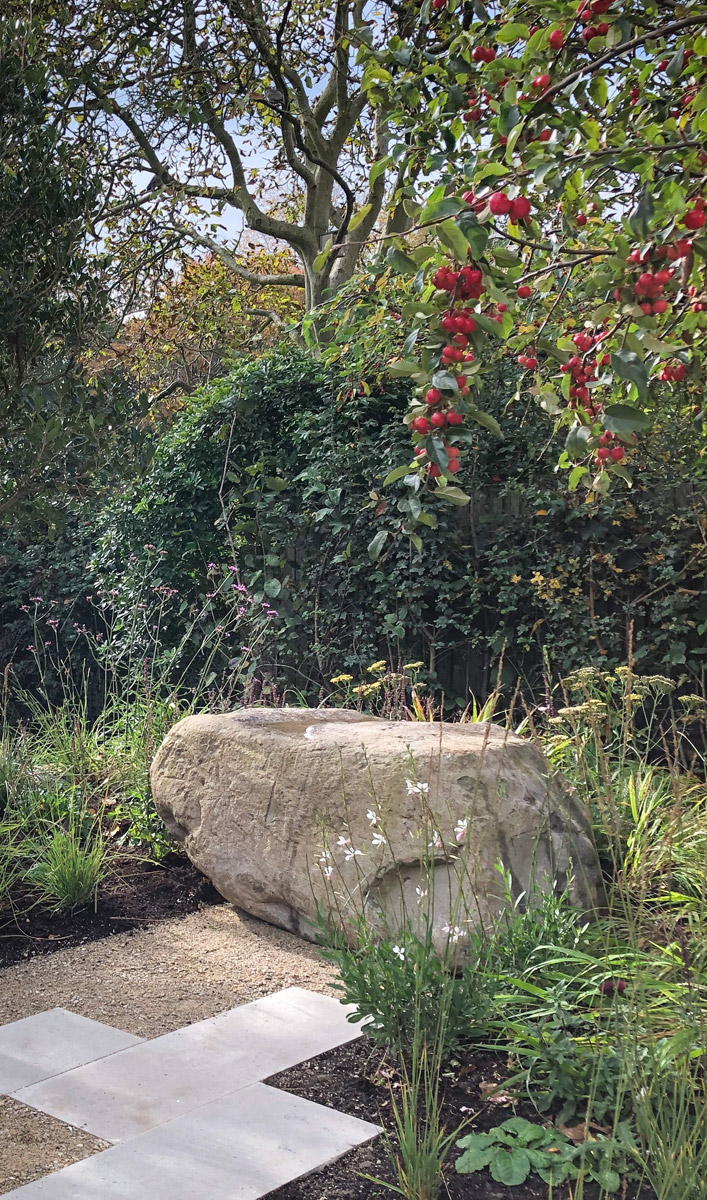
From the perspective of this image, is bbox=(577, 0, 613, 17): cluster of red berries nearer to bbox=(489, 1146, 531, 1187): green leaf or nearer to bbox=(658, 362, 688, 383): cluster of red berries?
bbox=(658, 362, 688, 383): cluster of red berries

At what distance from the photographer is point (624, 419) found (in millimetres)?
1586

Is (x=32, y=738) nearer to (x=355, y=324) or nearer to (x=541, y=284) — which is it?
(x=355, y=324)

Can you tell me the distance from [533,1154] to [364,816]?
1422 millimetres

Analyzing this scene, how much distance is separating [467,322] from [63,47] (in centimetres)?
690

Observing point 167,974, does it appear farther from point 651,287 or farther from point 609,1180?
point 651,287

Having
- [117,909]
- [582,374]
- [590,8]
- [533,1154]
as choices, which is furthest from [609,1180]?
[117,909]

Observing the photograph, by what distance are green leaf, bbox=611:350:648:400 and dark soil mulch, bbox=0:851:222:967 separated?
318 centimetres

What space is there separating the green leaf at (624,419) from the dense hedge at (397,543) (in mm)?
3082

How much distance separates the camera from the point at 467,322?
181 centimetres

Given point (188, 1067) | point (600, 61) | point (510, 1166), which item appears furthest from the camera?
point (188, 1067)

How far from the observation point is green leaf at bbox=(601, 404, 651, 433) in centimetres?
157

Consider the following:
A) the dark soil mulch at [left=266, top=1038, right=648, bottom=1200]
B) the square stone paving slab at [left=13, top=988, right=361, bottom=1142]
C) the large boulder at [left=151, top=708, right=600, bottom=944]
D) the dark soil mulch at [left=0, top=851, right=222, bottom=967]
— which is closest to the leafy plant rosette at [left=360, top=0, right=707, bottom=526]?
the large boulder at [left=151, top=708, right=600, bottom=944]

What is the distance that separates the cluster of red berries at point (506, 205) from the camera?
1.69m

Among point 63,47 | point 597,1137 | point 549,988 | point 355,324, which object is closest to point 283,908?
point 549,988
